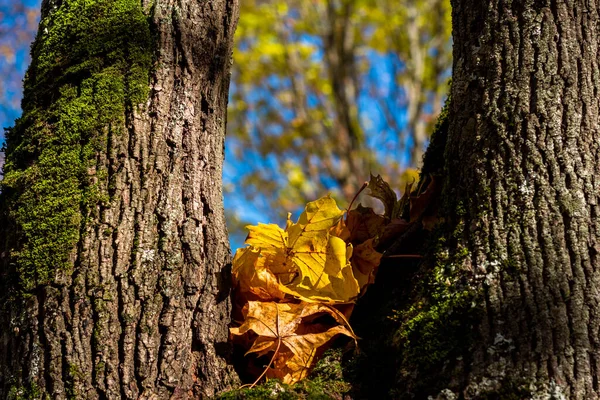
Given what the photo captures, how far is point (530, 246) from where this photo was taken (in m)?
1.31

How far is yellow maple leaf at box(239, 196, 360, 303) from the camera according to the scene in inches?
58.9

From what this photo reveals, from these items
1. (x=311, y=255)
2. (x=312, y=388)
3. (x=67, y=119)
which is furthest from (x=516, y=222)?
(x=67, y=119)

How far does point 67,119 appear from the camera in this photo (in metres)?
1.46

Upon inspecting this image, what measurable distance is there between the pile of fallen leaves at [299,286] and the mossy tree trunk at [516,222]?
193 mm

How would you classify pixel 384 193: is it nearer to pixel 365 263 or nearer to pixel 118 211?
pixel 365 263

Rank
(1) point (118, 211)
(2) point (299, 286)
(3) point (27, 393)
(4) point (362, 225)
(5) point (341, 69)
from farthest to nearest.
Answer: (5) point (341, 69) → (4) point (362, 225) → (2) point (299, 286) → (1) point (118, 211) → (3) point (27, 393)

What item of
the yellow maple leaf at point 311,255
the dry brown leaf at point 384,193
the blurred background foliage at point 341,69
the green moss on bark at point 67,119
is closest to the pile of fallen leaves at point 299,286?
the yellow maple leaf at point 311,255

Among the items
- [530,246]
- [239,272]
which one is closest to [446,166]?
[530,246]

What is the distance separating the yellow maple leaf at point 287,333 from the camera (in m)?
1.41

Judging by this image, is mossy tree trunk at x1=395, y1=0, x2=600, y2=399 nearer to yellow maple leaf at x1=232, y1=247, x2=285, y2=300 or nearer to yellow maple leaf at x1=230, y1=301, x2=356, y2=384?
yellow maple leaf at x1=230, y1=301, x2=356, y2=384

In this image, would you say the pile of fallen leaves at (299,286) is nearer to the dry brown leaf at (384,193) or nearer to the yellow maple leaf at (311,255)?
the yellow maple leaf at (311,255)

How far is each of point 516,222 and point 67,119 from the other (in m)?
1.25

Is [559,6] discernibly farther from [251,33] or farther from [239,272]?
[251,33]

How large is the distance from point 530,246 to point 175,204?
94 centimetres
